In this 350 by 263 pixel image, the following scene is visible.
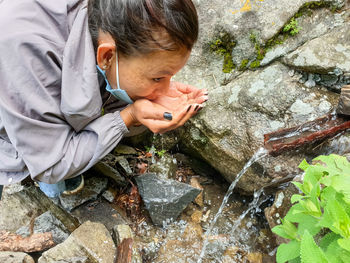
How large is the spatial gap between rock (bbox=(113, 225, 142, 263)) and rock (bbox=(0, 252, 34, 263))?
0.75m

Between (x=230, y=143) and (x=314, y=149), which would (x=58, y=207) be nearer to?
(x=230, y=143)

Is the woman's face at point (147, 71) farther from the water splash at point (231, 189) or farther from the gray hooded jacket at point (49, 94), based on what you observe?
the water splash at point (231, 189)

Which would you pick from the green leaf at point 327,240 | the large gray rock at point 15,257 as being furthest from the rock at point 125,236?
the green leaf at point 327,240

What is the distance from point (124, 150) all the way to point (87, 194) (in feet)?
2.01

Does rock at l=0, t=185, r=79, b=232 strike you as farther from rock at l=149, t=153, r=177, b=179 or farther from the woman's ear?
the woman's ear

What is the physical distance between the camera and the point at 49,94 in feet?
6.65

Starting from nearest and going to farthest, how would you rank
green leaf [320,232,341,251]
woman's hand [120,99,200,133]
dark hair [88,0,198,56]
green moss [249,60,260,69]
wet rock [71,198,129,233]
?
green leaf [320,232,341,251] → dark hair [88,0,198,56] → woman's hand [120,99,200,133] → wet rock [71,198,129,233] → green moss [249,60,260,69]

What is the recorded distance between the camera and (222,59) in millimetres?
3361

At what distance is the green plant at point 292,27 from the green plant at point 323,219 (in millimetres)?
1660

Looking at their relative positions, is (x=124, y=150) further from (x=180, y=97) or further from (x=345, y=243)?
(x=345, y=243)

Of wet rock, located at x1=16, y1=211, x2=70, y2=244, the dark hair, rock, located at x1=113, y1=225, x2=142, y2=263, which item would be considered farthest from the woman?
wet rock, located at x1=16, y1=211, x2=70, y2=244

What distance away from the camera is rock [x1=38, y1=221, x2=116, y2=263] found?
8.46 ft

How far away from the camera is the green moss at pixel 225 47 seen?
3.30 metres

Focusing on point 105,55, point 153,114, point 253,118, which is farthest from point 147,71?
point 253,118
